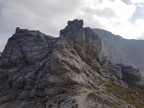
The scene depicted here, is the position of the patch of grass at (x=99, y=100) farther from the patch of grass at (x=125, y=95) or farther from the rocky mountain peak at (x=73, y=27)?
the rocky mountain peak at (x=73, y=27)

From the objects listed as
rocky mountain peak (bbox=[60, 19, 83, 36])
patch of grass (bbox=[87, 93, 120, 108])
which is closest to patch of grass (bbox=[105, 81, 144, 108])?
patch of grass (bbox=[87, 93, 120, 108])

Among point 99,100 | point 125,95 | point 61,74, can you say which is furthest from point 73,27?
point 99,100

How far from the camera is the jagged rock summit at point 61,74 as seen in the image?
433 ft

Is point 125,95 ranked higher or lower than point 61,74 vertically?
lower

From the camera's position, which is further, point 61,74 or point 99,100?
point 61,74

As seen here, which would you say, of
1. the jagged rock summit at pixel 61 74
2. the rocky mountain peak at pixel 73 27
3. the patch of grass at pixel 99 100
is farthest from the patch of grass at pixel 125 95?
the rocky mountain peak at pixel 73 27

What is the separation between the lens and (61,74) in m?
148

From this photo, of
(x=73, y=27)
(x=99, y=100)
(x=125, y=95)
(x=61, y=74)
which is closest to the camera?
(x=99, y=100)

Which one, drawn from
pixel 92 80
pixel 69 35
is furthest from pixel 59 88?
pixel 69 35

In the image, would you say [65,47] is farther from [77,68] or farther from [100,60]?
[100,60]

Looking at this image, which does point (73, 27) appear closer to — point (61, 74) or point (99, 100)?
point (61, 74)

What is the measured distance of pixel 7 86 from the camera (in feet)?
545

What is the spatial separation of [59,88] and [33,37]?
196 ft

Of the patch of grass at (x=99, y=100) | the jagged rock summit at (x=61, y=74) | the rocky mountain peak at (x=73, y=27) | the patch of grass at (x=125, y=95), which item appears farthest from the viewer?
the rocky mountain peak at (x=73, y=27)
